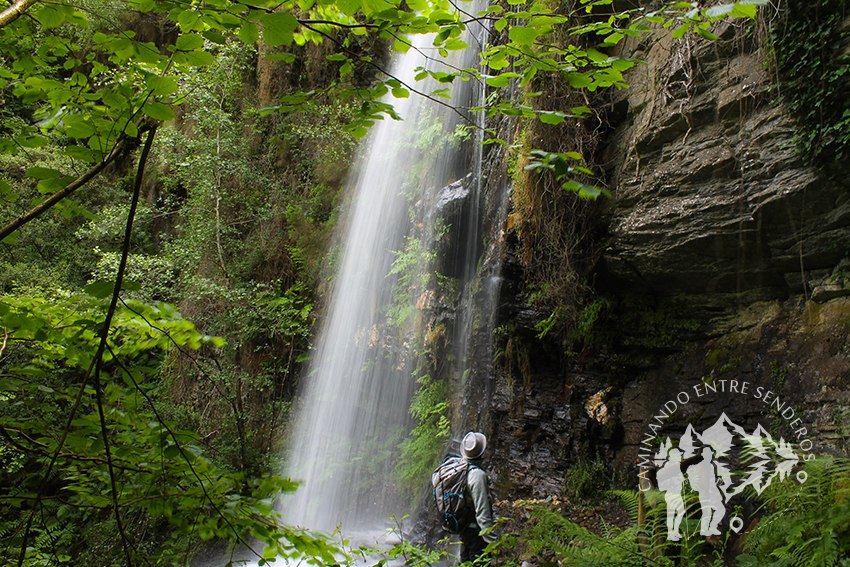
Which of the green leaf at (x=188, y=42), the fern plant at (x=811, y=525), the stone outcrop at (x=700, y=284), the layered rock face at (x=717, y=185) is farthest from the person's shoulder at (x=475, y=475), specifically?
the green leaf at (x=188, y=42)

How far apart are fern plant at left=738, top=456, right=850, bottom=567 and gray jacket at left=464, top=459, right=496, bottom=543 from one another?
1.62 metres

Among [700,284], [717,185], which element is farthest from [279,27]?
[700,284]

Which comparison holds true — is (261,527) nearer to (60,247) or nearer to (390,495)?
(390,495)

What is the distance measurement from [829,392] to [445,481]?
2.89 metres

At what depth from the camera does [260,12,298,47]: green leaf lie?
1357mm

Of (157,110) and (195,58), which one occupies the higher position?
(195,58)

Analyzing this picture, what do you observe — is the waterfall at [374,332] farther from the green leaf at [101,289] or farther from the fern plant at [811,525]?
the green leaf at [101,289]

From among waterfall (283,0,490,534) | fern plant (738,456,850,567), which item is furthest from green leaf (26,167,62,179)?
waterfall (283,0,490,534)

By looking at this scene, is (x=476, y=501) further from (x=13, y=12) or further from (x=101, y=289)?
(x=13, y=12)

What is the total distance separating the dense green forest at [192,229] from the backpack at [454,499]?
0.74 meters

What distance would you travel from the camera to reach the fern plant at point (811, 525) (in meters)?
1.81

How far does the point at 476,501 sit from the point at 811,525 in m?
1.99

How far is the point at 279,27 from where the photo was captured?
4.57 ft

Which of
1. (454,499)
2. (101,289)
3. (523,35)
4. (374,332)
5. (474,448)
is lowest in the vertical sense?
(454,499)
